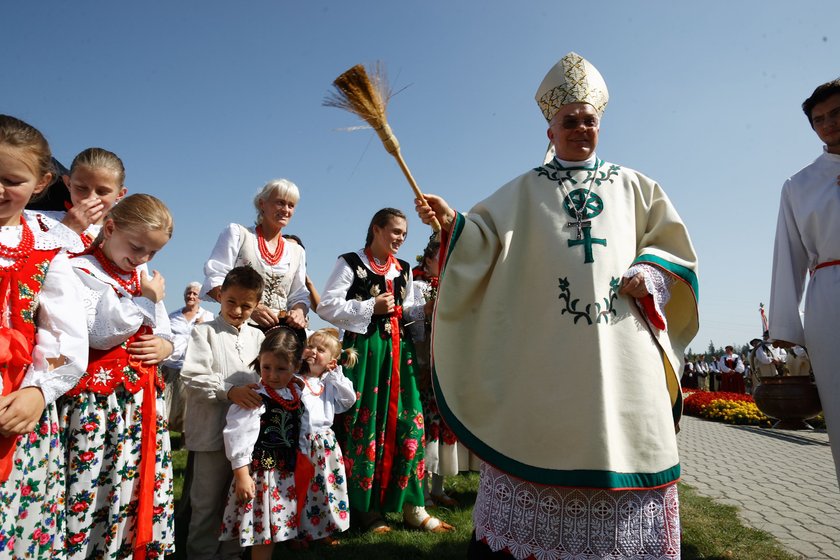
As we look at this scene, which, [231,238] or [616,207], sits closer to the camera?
[616,207]

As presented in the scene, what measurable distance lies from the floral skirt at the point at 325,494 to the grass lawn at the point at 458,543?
28 centimetres

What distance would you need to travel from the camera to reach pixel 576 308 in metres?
2.58

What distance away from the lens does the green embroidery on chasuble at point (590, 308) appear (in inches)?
101

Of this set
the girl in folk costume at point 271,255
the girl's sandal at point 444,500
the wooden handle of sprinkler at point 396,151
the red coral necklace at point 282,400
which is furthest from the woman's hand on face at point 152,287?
the girl's sandal at point 444,500

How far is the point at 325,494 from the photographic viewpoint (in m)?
3.62

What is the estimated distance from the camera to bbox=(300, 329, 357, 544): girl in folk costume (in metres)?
3.58

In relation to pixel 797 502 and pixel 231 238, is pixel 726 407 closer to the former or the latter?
pixel 797 502

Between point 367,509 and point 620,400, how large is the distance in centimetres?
236

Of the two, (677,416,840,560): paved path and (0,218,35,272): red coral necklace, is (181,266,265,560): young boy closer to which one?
(0,218,35,272): red coral necklace

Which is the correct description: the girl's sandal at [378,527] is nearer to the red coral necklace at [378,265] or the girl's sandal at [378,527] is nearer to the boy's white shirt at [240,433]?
the boy's white shirt at [240,433]

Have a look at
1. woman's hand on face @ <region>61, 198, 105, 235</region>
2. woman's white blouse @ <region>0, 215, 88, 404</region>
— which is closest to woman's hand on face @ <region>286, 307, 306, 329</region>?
woman's hand on face @ <region>61, 198, 105, 235</region>

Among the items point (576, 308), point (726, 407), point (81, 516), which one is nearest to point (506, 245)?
point (576, 308)

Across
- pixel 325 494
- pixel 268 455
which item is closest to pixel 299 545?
pixel 325 494

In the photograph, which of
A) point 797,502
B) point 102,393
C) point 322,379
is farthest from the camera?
point 797,502
